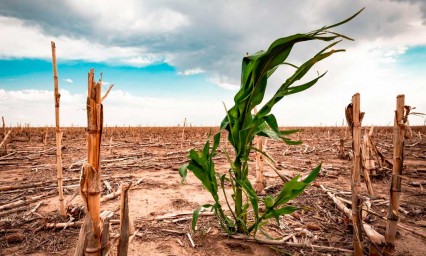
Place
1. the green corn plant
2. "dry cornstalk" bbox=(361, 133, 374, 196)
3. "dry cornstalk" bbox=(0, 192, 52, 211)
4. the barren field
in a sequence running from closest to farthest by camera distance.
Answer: the green corn plant
the barren field
"dry cornstalk" bbox=(0, 192, 52, 211)
"dry cornstalk" bbox=(361, 133, 374, 196)

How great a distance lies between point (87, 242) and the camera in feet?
3.97

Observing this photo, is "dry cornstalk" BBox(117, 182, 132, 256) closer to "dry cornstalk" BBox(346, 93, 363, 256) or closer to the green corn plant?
the green corn plant

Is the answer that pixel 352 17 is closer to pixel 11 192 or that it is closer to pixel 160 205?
pixel 160 205

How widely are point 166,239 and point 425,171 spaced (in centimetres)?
628

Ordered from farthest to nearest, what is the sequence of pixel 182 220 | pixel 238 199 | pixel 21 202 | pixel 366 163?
pixel 366 163 → pixel 21 202 → pixel 182 220 → pixel 238 199

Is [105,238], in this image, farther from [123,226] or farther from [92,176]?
[92,176]

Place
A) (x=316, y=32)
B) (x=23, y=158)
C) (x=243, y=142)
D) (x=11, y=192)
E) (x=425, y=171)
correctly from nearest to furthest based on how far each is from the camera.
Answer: (x=316, y=32)
(x=243, y=142)
(x=11, y=192)
(x=425, y=171)
(x=23, y=158)

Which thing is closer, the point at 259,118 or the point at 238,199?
the point at 259,118

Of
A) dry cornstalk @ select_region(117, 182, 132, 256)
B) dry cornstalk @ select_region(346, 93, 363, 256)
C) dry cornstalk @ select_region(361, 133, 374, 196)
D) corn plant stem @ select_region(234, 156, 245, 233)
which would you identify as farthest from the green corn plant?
dry cornstalk @ select_region(361, 133, 374, 196)

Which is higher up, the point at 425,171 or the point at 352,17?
the point at 352,17

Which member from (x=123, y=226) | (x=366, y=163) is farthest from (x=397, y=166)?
(x=366, y=163)

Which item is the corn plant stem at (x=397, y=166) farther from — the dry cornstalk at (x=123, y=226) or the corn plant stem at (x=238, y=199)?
the dry cornstalk at (x=123, y=226)

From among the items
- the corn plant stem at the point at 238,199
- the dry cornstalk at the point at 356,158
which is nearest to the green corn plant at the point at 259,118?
the corn plant stem at the point at 238,199

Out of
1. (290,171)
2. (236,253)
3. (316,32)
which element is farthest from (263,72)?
(290,171)
